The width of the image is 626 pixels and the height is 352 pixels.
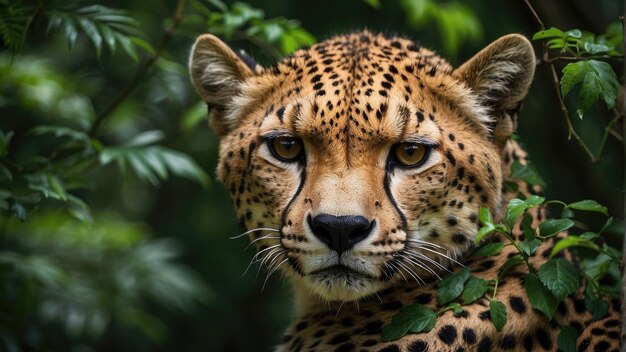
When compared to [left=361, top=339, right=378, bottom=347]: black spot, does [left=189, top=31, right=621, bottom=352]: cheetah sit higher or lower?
higher

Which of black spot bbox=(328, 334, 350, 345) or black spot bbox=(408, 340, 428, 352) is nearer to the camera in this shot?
black spot bbox=(408, 340, 428, 352)

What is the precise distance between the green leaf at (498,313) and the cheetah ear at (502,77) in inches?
50.0

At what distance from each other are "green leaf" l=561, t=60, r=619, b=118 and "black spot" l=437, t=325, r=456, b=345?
1.39 metres

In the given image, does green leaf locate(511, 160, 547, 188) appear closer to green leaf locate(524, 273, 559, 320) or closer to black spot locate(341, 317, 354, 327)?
green leaf locate(524, 273, 559, 320)

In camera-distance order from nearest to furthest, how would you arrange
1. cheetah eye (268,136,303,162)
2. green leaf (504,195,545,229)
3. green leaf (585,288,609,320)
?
green leaf (504,195,545,229) < green leaf (585,288,609,320) < cheetah eye (268,136,303,162)

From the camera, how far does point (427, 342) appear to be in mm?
5141

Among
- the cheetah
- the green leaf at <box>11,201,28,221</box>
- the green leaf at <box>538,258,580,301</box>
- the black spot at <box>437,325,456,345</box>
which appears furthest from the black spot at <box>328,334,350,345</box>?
the green leaf at <box>11,201,28,221</box>

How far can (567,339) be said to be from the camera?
498 centimetres

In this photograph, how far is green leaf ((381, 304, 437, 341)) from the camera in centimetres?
506

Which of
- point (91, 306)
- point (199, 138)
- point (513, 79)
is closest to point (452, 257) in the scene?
point (513, 79)

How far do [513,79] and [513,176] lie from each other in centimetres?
60

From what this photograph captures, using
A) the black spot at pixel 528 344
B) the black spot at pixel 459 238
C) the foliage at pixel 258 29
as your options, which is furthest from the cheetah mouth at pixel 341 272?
the foliage at pixel 258 29

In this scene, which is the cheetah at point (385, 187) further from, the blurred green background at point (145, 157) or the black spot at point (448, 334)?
the blurred green background at point (145, 157)

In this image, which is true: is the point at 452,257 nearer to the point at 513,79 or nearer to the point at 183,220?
the point at 513,79
